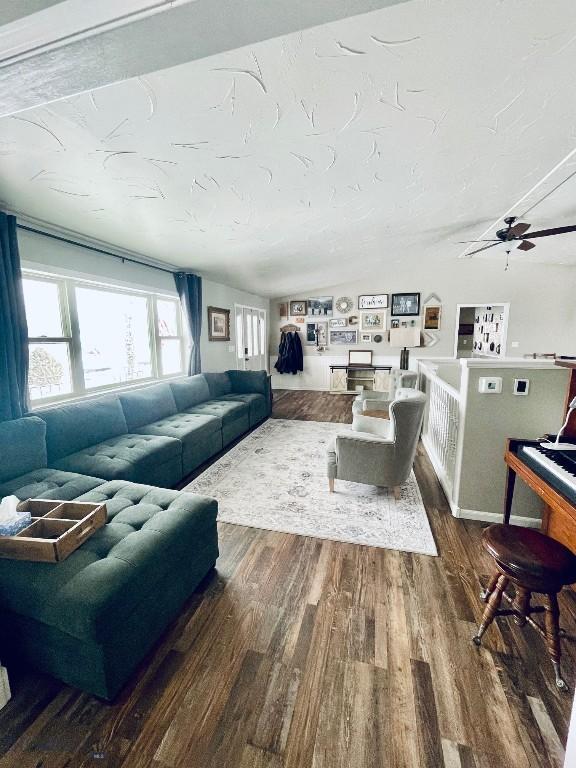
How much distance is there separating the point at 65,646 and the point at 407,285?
6.96m

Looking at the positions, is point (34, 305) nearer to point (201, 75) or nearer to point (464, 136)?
point (201, 75)

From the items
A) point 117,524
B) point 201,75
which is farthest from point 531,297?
point 117,524

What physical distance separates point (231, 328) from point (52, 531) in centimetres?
450

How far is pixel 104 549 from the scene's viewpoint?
4.28ft

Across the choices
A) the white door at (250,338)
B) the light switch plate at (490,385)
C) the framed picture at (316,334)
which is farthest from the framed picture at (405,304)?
the light switch plate at (490,385)

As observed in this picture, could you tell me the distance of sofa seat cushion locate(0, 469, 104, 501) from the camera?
1.76 metres

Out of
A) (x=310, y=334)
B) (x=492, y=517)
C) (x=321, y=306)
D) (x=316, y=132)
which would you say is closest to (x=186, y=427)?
(x=316, y=132)

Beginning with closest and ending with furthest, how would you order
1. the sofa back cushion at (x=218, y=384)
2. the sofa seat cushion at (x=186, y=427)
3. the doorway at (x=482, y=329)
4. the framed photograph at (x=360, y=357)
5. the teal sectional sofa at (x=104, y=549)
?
the teal sectional sofa at (x=104, y=549) → the sofa seat cushion at (x=186, y=427) → the sofa back cushion at (x=218, y=384) → the doorway at (x=482, y=329) → the framed photograph at (x=360, y=357)

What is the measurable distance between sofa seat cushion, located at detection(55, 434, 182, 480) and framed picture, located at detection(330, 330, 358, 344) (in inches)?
194

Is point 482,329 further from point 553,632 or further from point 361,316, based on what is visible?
point 553,632

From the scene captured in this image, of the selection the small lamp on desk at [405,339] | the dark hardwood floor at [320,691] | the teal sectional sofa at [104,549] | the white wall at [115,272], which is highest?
the white wall at [115,272]

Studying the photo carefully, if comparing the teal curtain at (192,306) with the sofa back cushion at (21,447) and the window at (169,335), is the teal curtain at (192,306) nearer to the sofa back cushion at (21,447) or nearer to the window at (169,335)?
the window at (169,335)

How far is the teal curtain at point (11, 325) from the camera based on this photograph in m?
2.12

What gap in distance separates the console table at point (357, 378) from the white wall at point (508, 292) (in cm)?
45
